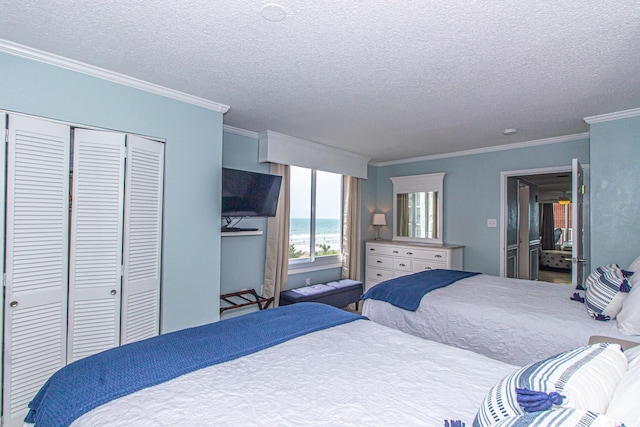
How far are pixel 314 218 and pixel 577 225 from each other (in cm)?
307

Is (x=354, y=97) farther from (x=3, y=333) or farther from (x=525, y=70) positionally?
(x=3, y=333)

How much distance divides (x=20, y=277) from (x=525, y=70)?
3.51 meters

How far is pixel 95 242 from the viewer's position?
232 cm

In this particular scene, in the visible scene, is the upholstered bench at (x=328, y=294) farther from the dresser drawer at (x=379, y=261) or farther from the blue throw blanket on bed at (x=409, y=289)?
the blue throw blanket on bed at (x=409, y=289)

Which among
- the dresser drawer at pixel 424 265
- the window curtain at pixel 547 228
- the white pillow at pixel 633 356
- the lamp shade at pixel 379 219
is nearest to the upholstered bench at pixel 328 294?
the dresser drawer at pixel 424 265

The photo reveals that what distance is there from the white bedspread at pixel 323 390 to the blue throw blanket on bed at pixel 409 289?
115 cm

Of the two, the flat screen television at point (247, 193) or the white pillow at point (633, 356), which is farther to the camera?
the flat screen television at point (247, 193)

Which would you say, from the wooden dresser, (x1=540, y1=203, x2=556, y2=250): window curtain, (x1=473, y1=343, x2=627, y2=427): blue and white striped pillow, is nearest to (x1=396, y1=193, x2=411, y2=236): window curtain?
the wooden dresser

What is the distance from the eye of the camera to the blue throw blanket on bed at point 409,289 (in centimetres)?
285

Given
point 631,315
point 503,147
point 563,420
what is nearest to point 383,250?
point 503,147

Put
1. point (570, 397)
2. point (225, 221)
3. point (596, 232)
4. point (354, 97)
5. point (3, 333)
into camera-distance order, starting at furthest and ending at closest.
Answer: point (225, 221) → point (596, 232) → point (354, 97) → point (3, 333) → point (570, 397)

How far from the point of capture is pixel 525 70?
223cm

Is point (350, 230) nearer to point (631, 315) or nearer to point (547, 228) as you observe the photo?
point (631, 315)

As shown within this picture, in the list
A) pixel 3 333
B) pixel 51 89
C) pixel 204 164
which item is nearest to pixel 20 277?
pixel 3 333
